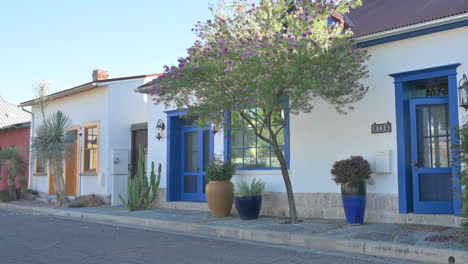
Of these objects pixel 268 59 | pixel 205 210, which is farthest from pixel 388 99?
pixel 205 210

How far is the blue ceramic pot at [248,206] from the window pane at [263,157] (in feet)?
4.00

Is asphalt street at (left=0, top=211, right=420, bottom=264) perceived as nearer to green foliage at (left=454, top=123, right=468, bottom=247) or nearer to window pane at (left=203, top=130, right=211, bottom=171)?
green foliage at (left=454, top=123, right=468, bottom=247)

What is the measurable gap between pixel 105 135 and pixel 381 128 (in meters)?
9.78

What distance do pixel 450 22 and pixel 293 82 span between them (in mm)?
3070

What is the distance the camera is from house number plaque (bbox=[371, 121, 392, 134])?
9.23 metres

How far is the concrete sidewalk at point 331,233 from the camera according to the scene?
6.65 meters

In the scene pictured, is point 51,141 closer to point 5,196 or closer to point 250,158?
point 5,196

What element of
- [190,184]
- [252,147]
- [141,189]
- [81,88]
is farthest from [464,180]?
[81,88]

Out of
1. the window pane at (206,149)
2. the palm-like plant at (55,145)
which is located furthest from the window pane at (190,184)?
the palm-like plant at (55,145)

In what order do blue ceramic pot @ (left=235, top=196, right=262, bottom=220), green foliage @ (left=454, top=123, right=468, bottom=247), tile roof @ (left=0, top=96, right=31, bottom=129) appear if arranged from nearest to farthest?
green foliage @ (left=454, top=123, right=468, bottom=247)
blue ceramic pot @ (left=235, top=196, right=262, bottom=220)
tile roof @ (left=0, top=96, right=31, bottom=129)

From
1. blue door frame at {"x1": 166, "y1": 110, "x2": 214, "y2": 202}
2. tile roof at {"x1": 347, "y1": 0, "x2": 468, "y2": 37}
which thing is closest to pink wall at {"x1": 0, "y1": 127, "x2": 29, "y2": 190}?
blue door frame at {"x1": 166, "y1": 110, "x2": 214, "y2": 202}

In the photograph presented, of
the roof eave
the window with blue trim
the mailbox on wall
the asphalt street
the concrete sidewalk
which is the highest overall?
the roof eave

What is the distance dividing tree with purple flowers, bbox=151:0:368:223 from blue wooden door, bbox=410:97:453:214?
4.10 ft

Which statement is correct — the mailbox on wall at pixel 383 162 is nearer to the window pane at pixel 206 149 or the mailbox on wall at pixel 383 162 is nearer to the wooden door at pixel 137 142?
the window pane at pixel 206 149
